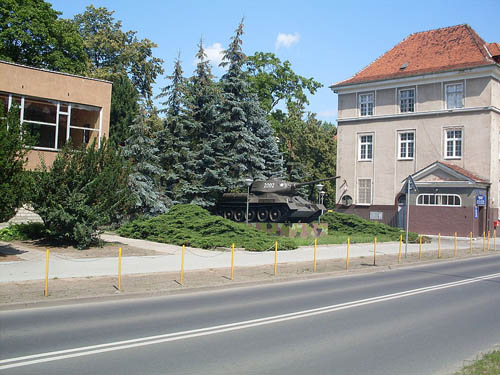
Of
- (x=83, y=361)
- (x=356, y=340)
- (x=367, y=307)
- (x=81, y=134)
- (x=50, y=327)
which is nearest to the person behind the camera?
(x=83, y=361)

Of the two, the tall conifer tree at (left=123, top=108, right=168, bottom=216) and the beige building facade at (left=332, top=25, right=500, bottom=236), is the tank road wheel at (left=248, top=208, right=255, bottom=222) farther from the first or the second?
the beige building facade at (left=332, top=25, right=500, bottom=236)

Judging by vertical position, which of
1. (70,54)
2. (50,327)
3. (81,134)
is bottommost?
(50,327)

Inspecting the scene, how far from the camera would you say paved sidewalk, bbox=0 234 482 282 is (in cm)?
1377

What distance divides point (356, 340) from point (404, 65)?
1476 inches

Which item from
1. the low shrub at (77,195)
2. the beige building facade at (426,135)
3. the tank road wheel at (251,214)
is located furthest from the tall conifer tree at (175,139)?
the beige building facade at (426,135)

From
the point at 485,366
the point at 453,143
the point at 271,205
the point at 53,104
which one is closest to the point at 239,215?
the point at 271,205

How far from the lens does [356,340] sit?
310 inches

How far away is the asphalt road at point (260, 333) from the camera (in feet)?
21.2

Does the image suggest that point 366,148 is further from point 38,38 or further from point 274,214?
point 38,38

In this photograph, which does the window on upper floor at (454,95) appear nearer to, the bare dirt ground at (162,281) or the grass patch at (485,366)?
the bare dirt ground at (162,281)

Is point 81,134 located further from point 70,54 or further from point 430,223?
point 430,223

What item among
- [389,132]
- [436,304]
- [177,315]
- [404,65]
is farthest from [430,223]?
[177,315]

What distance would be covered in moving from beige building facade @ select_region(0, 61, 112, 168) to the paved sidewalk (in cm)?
592

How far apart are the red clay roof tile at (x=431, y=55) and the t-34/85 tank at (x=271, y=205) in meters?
15.5
